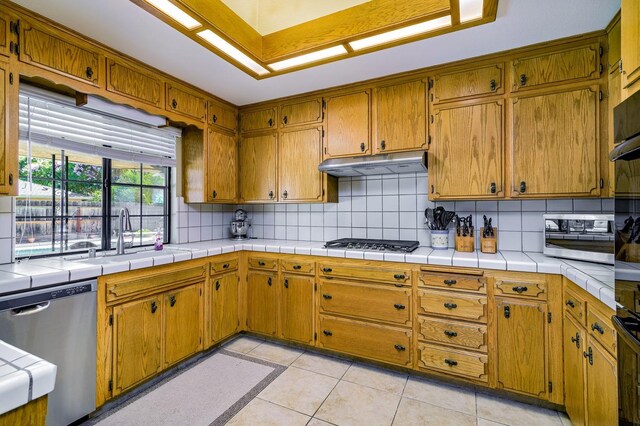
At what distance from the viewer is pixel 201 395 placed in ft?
6.98

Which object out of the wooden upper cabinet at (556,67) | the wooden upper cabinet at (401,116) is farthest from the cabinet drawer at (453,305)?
the wooden upper cabinet at (556,67)

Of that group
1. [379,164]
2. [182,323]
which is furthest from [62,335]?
[379,164]

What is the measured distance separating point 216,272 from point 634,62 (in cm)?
285

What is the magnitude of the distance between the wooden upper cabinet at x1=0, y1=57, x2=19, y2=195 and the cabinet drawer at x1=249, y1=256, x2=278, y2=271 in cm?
174

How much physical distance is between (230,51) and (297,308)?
213cm

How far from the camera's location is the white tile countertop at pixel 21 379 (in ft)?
1.82

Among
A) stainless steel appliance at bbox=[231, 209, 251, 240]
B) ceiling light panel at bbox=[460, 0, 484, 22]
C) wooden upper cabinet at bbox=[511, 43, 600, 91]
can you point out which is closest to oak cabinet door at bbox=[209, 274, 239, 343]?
stainless steel appliance at bbox=[231, 209, 251, 240]

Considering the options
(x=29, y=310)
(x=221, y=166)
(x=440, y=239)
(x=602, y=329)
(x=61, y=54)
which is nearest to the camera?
(x=602, y=329)

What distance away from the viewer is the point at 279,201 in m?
3.22

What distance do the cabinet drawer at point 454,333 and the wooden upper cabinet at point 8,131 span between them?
2718 mm

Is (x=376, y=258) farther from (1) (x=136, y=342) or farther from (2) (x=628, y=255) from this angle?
(1) (x=136, y=342)

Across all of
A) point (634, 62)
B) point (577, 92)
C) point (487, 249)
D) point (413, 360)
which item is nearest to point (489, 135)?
point (577, 92)

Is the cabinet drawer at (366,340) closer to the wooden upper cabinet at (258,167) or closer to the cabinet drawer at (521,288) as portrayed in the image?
the cabinet drawer at (521,288)

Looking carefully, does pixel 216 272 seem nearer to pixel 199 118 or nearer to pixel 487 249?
pixel 199 118
